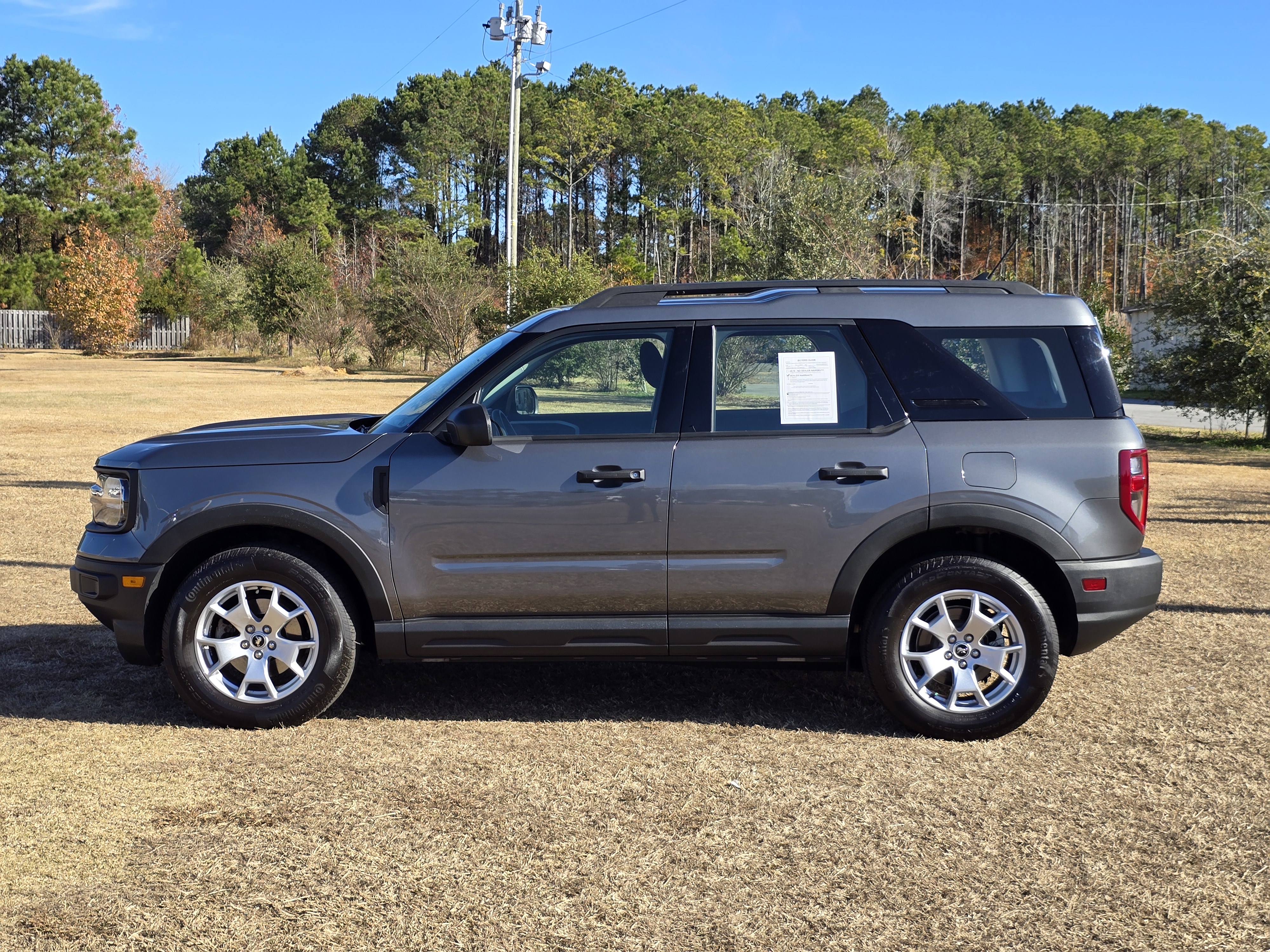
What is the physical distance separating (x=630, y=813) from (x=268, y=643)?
1840mm

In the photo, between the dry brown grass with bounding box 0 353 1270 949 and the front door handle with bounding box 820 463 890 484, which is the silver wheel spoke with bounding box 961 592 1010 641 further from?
the front door handle with bounding box 820 463 890 484

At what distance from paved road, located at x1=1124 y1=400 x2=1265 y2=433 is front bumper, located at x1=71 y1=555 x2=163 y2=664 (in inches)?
832

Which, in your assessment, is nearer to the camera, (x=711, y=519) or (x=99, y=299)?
(x=711, y=519)

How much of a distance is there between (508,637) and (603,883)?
155 cm

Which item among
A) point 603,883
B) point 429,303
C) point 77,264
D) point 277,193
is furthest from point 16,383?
point 277,193

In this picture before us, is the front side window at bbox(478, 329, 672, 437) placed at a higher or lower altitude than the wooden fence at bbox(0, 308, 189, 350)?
lower

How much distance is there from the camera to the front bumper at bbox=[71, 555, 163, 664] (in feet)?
16.5

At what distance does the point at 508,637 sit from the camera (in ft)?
16.4

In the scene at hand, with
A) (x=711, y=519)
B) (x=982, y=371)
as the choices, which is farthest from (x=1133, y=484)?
(x=711, y=519)

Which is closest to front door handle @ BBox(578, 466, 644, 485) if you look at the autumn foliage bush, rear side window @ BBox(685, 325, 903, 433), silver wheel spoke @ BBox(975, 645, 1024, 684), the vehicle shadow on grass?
rear side window @ BBox(685, 325, 903, 433)

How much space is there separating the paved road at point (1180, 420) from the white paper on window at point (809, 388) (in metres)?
19.4

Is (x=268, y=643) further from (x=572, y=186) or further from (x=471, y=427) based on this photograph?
(x=572, y=186)

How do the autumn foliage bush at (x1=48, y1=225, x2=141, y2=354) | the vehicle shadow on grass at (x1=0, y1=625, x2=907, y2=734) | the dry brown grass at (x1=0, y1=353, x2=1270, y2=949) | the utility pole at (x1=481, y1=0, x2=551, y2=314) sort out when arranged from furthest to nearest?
the autumn foliage bush at (x1=48, y1=225, x2=141, y2=354)
the utility pole at (x1=481, y1=0, x2=551, y2=314)
the vehicle shadow on grass at (x1=0, y1=625, x2=907, y2=734)
the dry brown grass at (x1=0, y1=353, x2=1270, y2=949)

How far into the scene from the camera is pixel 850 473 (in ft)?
16.1
